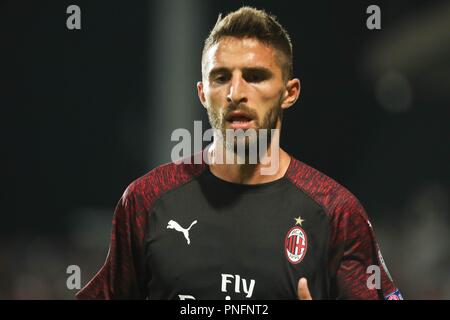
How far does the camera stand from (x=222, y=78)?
2529mm

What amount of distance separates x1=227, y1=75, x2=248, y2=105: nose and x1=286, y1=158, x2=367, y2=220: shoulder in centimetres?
38

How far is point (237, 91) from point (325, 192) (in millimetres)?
526

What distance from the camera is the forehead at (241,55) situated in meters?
2.49

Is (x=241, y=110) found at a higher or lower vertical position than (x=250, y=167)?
higher

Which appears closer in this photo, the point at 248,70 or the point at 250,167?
the point at 248,70

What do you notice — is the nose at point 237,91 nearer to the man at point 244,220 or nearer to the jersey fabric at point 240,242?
the man at point 244,220

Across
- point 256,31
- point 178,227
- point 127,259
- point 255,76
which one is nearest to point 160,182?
point 178,227

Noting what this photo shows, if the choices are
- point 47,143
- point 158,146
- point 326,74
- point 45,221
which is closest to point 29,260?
point 45,221

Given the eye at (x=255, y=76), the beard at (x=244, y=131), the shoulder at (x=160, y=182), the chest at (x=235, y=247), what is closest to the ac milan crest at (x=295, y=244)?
the chest at (x=235, y=247)

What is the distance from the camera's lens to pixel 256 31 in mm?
2551

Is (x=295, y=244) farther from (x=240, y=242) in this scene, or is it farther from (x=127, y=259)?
(x=127, y=259)

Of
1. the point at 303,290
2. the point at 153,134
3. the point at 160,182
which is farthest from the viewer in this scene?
the point at 153,134

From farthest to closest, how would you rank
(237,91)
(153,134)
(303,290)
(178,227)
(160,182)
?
(153,134) < (160,182) < (178,227) < (237,91) < (303,290)

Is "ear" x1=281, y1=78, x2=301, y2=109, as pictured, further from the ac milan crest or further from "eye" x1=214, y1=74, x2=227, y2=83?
the ac milan crest
